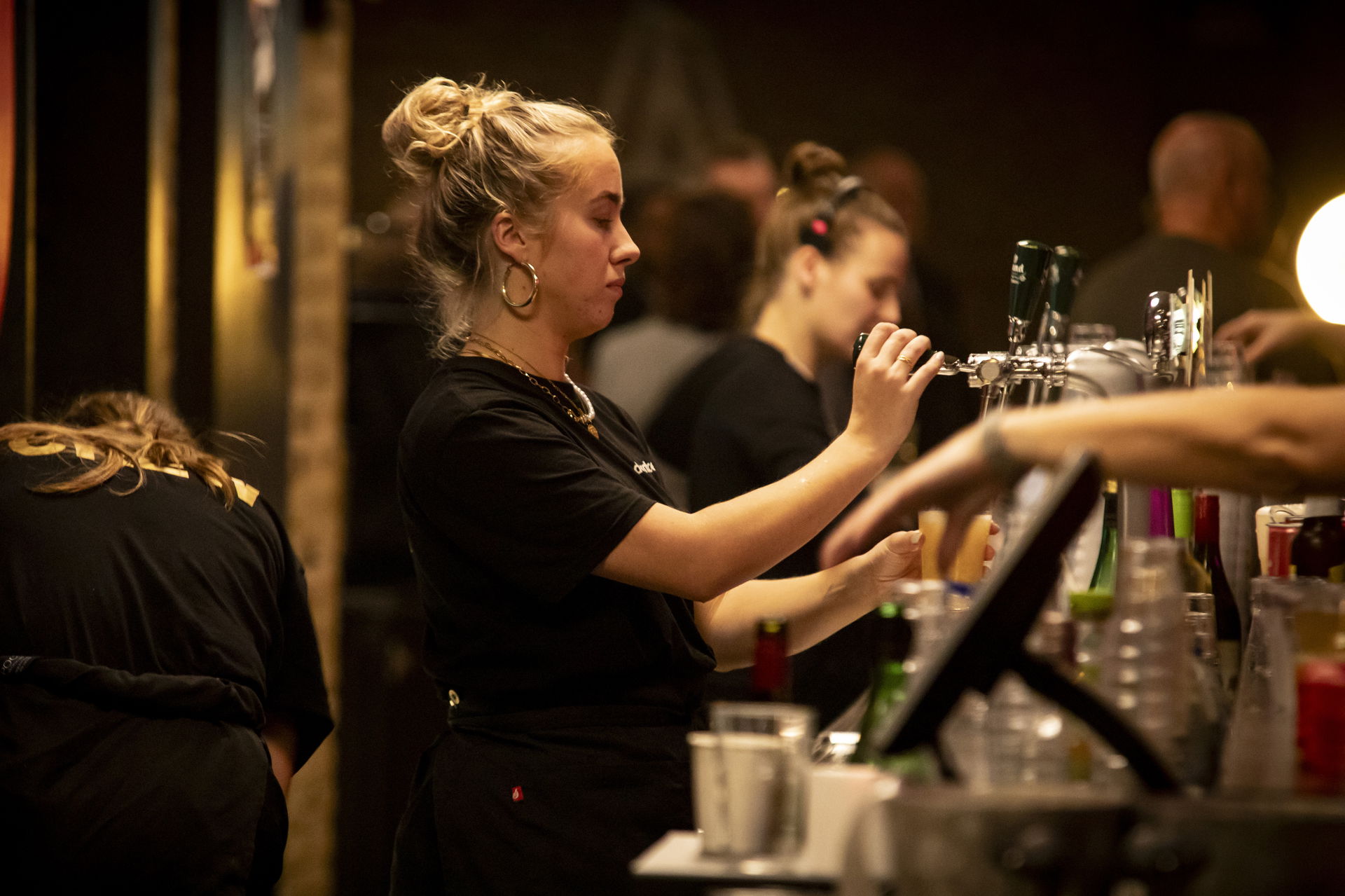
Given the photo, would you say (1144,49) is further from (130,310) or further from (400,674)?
(130,310)

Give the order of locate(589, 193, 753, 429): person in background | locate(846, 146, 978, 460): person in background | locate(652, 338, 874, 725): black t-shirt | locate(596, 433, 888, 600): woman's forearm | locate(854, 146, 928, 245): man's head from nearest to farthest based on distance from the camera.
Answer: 1. locate(596, 433, 888, 600): woman's forearm
2. locate(652, 338, 874, 725): black t-shirt
3. locate(846, 146, 978, 460): person in background
4. locate(589, 193, 753, 429): person in background
5. locate(854, 146, 928, 245): man's head

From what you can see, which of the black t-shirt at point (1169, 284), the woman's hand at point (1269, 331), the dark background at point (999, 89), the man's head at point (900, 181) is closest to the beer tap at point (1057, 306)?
the woman's hand at point (1269, 331)

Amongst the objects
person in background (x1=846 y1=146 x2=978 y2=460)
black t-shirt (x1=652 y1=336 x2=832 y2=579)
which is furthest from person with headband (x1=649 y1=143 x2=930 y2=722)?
person in background (x1=846 y1=146 x2=978 y2=460)

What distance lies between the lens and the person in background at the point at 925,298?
371 cm

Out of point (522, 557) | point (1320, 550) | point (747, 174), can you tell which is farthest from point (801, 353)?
point (747, 174)

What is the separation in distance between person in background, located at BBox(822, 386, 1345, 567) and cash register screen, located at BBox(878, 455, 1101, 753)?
5 cm

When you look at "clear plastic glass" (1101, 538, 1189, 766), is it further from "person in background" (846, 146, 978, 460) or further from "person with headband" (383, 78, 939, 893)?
"person in background" (846, 146, 978, 460)

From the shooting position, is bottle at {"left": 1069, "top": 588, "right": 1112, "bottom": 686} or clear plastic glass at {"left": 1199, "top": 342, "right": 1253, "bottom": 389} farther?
clear plastic glass at {"left": 1199, "top": 342, "right": 1253, "bottom": 389}

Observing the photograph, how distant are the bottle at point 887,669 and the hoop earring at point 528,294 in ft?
2.46

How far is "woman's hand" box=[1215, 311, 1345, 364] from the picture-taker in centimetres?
207

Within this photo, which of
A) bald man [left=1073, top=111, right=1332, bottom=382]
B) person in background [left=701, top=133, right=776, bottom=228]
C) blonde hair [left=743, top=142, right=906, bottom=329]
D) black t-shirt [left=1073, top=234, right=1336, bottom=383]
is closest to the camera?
blonde hair [left=743, top=142, right=906, bottom=329]

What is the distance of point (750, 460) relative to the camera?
250 cm

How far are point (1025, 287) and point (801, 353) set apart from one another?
1.10m

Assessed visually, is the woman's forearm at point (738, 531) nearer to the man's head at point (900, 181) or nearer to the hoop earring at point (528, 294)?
the hoop earring at point (528, 294)
